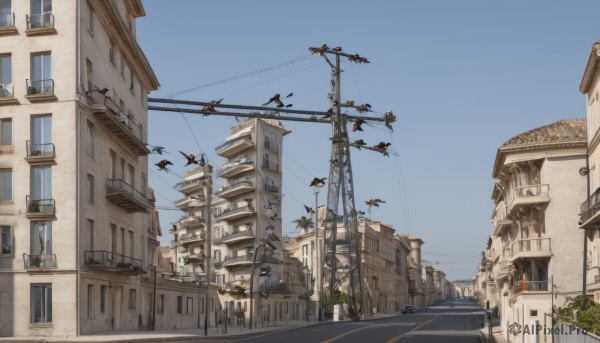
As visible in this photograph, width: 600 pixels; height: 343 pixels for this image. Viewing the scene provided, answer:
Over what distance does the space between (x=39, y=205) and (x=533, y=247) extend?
92.5 ft

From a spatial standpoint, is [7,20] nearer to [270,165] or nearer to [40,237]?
[40,237]

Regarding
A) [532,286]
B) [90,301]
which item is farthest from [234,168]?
[90,301]

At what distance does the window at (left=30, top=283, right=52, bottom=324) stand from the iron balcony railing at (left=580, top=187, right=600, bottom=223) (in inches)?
1022

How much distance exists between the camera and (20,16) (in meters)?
42.7

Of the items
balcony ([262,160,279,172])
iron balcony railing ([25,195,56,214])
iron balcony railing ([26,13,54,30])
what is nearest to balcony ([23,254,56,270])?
iron balcony railing ([25,195,56,214])

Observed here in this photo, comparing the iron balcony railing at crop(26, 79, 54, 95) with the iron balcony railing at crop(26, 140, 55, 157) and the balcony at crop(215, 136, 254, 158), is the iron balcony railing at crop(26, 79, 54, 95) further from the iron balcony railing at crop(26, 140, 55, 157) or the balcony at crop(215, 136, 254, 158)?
the balcony at crop(215, 136, 254, 158)

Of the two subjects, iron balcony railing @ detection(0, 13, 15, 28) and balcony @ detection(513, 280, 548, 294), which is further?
balcony @ detection(513, 280, 548, 294)

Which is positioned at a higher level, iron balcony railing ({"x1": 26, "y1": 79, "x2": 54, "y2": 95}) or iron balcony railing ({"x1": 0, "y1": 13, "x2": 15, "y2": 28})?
iron balcony railing ({"x1": 0, "y1": 13, "x2": 15, "y2": 28})

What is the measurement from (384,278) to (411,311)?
33.3m

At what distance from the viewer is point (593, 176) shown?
43812 millimetres

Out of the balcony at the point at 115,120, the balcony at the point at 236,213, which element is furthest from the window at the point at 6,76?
the balcony at the point at 236,213

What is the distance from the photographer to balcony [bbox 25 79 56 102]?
41.8m

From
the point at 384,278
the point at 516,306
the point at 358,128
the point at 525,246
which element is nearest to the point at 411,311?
the point at 384,278

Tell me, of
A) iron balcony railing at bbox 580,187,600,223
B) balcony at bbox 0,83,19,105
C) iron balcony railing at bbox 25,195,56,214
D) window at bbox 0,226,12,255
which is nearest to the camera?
iron balcony railing at bbox 580,187,600,223
